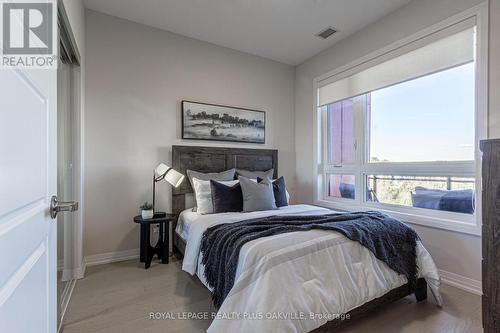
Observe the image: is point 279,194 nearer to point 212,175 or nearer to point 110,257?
point 212,175

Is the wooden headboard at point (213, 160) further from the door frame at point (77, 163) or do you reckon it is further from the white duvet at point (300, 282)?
the white duvet at point (300, 282)

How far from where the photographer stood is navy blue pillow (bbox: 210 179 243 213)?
2.77 m

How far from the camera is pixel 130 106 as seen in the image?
9.95 ft

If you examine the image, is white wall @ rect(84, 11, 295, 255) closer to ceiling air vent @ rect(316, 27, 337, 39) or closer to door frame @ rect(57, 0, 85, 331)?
door frame @ rect(57, 0, 85, 331)

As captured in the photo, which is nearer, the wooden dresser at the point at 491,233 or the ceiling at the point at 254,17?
the wooden dresser at the point at 491,233

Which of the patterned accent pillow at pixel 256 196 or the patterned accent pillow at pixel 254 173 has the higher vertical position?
the patterned accent pillow at pixel 254 173

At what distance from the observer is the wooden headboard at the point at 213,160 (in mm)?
3215

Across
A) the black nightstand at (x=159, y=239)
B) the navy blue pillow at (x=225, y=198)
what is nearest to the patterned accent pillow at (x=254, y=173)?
the navy blue pillow at (x=225, y=198)

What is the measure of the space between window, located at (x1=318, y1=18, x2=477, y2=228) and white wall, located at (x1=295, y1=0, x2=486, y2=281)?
17cm

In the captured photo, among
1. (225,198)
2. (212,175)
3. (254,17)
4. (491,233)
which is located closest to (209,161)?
(212,175)

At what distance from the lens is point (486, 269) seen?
121 cm

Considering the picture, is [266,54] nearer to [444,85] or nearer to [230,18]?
[230,18]

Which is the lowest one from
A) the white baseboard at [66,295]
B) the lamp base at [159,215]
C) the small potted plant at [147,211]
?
the white baseboard at [66,295]

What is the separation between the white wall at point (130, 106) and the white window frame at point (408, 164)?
1689mm
